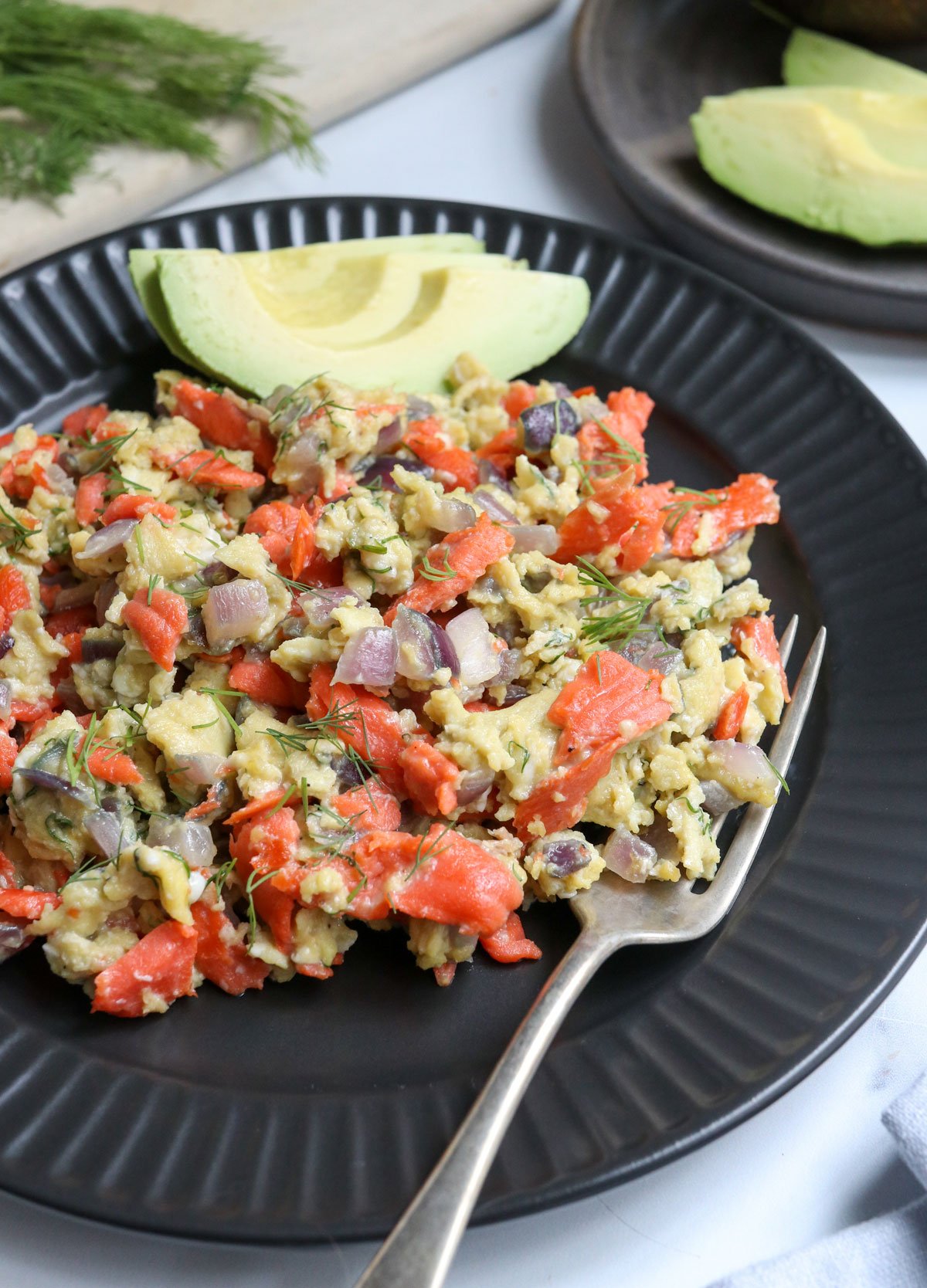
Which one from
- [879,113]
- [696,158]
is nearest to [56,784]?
[696,158]

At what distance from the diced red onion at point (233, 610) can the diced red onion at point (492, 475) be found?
74 centimetres

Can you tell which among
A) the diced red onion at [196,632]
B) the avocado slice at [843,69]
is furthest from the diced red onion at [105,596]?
the avocado slice at [843,69]

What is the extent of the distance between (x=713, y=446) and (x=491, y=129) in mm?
2088

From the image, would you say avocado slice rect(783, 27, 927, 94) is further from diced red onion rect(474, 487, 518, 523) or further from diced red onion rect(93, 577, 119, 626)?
diced red onion rect(93, 577, 119, 626)

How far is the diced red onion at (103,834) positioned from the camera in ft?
7.38

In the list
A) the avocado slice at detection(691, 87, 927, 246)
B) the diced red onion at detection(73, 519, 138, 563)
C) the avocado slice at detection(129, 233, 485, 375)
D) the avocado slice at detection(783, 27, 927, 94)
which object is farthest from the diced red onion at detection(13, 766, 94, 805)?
the avocado slice at detection(783, 27, 927, 94)

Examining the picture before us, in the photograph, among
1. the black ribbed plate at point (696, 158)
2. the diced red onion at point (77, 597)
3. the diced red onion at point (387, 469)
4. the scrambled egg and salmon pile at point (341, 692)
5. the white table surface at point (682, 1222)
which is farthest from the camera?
the black ribbed plate at point (696, 158)

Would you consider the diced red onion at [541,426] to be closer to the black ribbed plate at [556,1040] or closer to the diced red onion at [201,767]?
the black ribbed plate at [556,1040]

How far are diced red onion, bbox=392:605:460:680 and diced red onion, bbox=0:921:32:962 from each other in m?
0.89

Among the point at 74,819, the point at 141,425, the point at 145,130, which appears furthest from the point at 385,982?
the point at 145,130

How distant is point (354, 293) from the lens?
11.1 feet

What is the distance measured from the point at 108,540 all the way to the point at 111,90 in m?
2.32

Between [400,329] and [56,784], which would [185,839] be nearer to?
[56,784]

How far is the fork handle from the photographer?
165cm
